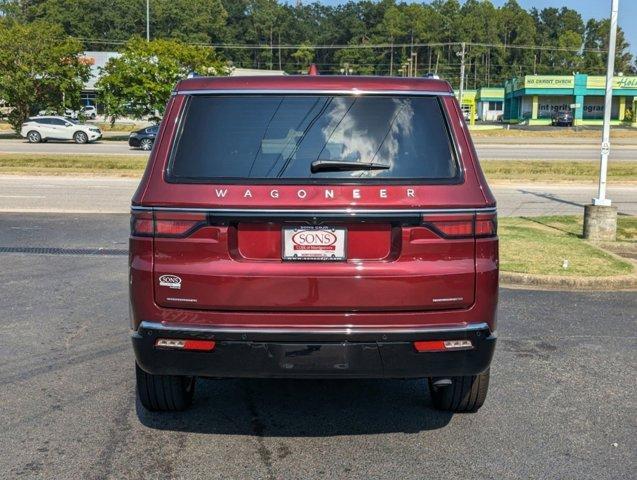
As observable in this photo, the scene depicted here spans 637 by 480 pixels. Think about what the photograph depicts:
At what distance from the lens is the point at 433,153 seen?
3.79 meters

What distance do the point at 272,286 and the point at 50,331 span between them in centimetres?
350

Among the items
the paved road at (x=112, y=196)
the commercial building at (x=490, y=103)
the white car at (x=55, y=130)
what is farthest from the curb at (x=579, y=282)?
the commercial building at (x=490, y=103)

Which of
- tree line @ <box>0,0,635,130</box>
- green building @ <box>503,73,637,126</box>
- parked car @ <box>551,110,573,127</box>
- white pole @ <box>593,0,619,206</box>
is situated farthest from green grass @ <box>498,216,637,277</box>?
tree line @ <box>0,0,635,130</box>

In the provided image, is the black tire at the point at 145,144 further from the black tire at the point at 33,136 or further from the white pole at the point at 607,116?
the white pole at the point at 607,116

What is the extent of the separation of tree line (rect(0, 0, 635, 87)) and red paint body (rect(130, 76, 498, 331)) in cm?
13226

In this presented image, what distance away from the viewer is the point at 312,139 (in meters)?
3.79

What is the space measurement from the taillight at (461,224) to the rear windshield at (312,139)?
0.22m

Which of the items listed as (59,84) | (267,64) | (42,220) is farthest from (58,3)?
(42,220)

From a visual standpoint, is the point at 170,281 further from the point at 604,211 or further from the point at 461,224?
the point at 604,211

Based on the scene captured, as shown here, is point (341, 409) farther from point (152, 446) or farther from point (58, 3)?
point (58, 3)

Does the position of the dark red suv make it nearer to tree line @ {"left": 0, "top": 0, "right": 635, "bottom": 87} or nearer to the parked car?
the parked car

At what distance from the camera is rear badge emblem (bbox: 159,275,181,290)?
3.68 m

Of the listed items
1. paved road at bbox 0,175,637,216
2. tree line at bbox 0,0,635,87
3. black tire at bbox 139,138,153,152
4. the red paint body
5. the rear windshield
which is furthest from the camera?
tree line at bbox 0,0,635,87

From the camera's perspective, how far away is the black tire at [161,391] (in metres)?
4.31
